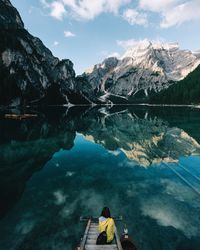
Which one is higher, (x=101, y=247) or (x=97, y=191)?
(x=101, y=247)

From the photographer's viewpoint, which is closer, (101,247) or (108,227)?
(101,247)

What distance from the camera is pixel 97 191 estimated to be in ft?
95.0

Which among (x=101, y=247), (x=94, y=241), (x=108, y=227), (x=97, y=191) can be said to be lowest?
(x=97, y=191)

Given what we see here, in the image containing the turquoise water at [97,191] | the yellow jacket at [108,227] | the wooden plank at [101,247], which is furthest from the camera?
the turquoise water at [97,191]

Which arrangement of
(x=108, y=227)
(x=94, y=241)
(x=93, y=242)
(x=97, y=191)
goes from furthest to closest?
(x=97, y=191), (x=94, y=241), (x=93, y=242), (x=108, y=227)

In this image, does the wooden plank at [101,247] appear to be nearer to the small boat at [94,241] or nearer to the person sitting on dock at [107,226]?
the small boat at [94,241]

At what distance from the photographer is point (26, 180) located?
32.7 metres

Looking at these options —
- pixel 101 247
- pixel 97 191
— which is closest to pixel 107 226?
pixel 101 247

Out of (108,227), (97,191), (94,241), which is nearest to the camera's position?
(108,227)

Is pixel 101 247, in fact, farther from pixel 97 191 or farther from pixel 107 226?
pixel 97 191

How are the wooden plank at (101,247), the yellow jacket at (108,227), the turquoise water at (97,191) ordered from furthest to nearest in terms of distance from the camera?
the turquoise water at (97,191) → the yellow jacket at (108,227) → the wooden plank at (101,247)

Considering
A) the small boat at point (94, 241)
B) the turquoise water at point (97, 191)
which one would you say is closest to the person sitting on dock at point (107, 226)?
the small boat at point (94, 241)

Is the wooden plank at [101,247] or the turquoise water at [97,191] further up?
the wooden plank at [101,247]

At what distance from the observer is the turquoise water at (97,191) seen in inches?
762
